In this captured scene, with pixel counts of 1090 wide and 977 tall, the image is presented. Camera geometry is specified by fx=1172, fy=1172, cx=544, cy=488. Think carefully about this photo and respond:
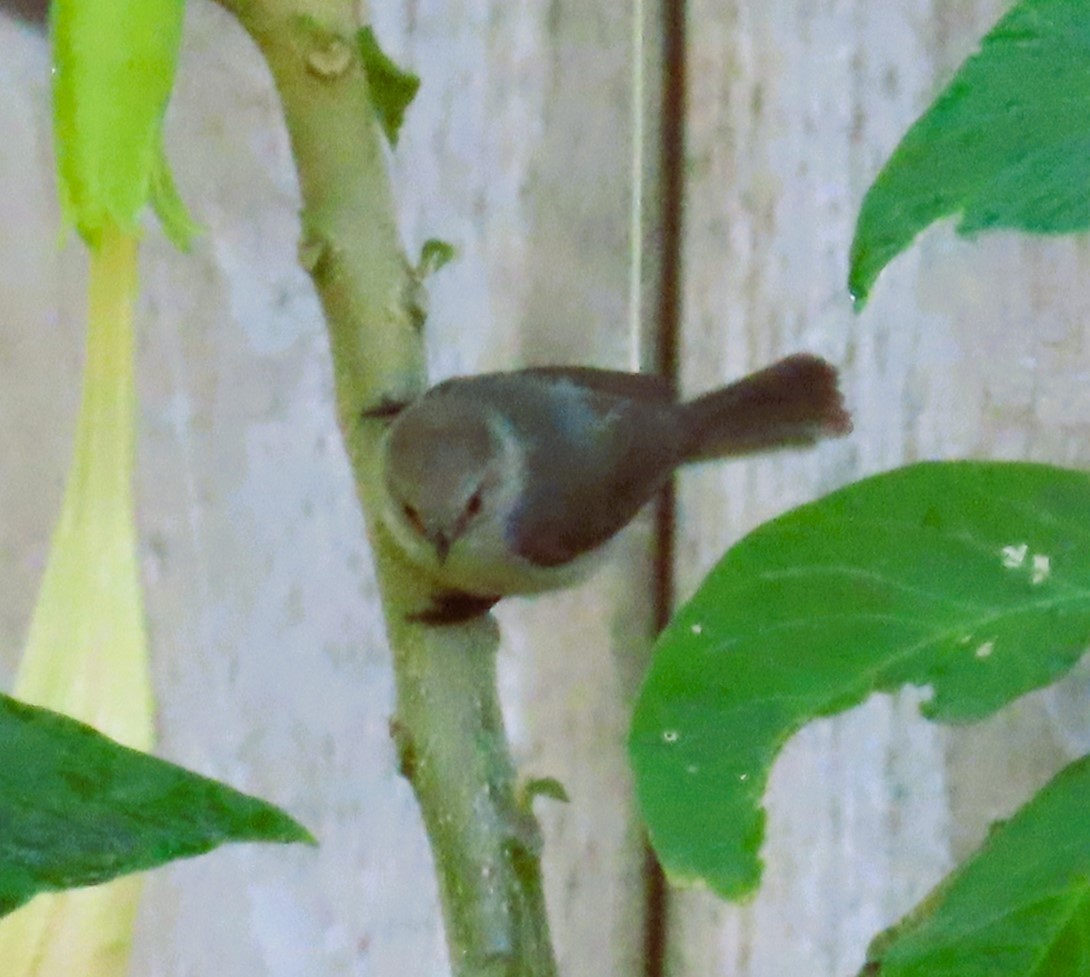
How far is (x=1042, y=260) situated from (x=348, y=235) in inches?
18.1

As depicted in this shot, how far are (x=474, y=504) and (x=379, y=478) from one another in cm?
27

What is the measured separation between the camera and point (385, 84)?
37 cm

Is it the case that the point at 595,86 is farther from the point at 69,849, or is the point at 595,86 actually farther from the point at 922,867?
the point at 69,849

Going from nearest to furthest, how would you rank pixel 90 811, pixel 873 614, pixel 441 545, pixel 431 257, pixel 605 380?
pixel 90 811, pixel 873 614, pixel 431 257, pixel 441 545, pixel 605 380

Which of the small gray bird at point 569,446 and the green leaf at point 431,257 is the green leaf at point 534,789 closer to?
the green leaf at point 431,257

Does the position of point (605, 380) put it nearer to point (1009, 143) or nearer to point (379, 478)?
point (379, 478)

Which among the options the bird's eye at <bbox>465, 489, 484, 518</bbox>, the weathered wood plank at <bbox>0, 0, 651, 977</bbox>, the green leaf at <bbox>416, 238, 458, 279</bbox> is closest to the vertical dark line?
the weathered wood plank at <bbox>0, 0, 651, 977</bbox>

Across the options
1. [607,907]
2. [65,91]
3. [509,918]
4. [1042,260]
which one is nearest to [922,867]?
[607,907]

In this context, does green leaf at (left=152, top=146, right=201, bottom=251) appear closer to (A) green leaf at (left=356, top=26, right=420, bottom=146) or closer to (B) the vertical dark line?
(A) green leaf at (left=356, top=26, right=420, bottom=146)

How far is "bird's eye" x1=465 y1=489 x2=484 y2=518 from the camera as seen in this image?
0.63m

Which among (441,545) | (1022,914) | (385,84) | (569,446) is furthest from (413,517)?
(1022,914)

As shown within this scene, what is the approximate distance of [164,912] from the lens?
0.62 metres

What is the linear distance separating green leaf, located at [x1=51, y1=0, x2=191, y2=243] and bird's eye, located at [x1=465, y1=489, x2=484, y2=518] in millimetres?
340

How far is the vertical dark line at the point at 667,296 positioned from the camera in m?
0.74
